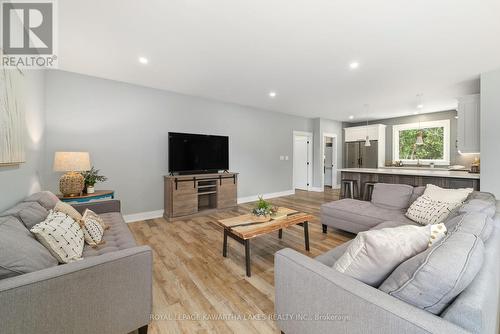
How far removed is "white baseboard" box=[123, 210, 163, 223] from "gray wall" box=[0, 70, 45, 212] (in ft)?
4.61

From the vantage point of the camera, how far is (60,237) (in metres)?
1.48

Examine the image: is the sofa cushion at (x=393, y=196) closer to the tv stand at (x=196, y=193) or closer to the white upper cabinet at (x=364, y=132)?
the tv stand at (x=196, y=193)

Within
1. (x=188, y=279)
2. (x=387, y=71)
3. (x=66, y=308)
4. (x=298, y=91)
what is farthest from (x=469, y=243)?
(x=298, y=91)

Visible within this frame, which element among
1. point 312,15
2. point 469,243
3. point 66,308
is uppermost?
point 312,15

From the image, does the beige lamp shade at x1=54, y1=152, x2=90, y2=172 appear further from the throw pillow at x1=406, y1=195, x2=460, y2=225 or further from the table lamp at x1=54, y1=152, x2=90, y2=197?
the throw pillow at x1=406, y1=195, x2=460, y2=225

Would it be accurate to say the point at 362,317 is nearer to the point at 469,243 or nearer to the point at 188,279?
the point at 469,243

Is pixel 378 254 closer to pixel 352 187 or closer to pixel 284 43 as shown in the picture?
pixel 284 43

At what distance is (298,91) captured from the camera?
14.5 feet

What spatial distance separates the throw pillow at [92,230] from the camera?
6.11 ft

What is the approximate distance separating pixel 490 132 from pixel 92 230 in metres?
5.59

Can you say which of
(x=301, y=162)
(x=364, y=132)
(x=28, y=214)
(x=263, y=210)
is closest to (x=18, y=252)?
(x=28, y=214)

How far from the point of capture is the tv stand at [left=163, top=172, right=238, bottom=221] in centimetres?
405

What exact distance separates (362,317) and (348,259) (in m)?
0.28

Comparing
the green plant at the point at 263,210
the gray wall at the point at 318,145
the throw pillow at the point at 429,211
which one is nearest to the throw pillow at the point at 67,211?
the green plant at the point at 263,210
